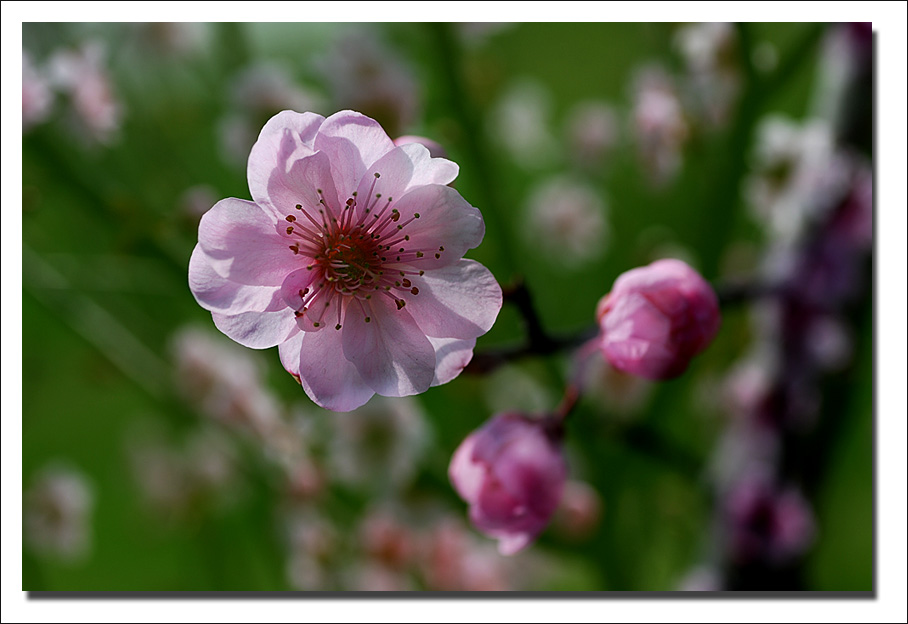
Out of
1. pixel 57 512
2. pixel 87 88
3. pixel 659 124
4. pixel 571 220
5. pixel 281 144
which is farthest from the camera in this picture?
pixel 571 220

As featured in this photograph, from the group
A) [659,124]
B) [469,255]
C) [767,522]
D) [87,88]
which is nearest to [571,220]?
[659,124]

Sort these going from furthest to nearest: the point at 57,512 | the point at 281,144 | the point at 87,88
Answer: the point at 57,512 → the point at 87,88 → the point at 281,144

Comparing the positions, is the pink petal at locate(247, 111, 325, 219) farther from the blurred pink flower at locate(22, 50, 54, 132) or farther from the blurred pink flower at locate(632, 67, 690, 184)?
the blurred pink flower at locate(632, 67, 690, 184)

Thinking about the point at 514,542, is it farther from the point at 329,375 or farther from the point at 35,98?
the point at 35,98

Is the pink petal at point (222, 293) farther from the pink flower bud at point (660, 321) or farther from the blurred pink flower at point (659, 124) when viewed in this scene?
the blurred pink flower at point (659, 124)

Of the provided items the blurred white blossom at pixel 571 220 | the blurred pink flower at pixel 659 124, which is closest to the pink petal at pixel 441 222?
the blurred pink flower at pixel 659 124

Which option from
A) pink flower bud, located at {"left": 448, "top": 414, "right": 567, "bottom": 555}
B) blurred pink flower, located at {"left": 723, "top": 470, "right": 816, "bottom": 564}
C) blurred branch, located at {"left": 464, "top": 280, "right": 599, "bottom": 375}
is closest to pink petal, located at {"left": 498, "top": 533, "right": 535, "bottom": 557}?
pink flower bud, located at {"left": 448, "top": 414, "right": 567, "bottom": 555}

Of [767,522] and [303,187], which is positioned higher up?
[303,187]
